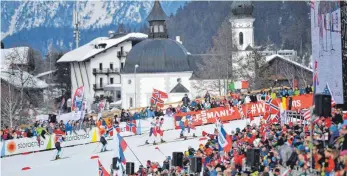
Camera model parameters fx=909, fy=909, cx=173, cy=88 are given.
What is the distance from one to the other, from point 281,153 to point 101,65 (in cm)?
8052

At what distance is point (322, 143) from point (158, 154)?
18.9 m

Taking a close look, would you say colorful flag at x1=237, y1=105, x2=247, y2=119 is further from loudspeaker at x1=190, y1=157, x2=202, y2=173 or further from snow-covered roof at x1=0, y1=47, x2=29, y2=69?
snow-covered roof at x1=0, y1=47, x2=29, y2=69

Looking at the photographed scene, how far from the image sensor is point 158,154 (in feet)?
133

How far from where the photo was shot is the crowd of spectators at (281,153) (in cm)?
2067

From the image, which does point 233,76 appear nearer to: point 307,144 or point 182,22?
point 307,144

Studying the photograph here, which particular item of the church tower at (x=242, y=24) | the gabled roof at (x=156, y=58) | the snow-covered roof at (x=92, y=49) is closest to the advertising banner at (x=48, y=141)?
the church tower at (x=242, y=24)

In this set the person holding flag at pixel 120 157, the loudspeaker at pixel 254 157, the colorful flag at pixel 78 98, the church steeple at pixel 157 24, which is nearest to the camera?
the loudspeaker at pixel 254 157

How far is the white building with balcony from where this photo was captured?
3905 inches

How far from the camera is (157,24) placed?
91.9 meters

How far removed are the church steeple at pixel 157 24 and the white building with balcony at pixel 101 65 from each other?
6786mm

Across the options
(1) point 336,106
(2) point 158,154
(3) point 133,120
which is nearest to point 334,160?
(1) point 336,106

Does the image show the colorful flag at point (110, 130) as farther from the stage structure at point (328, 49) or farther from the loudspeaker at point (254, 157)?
the loudspeaker at point (254, 157)

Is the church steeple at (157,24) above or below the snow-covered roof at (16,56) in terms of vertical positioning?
above

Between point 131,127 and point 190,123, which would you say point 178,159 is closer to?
point 190,123
